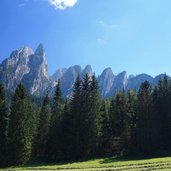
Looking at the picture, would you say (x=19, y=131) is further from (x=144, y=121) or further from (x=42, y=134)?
(x=144, y=121)

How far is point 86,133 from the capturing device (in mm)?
81500

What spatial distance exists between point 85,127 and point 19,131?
1448cm

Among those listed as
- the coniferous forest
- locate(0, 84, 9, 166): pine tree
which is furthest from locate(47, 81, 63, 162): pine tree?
locate(0, 84, 9, 166): pine tree

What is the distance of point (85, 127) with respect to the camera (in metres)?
82.2

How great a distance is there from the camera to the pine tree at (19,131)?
75363mm

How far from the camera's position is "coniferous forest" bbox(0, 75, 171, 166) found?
78000mm

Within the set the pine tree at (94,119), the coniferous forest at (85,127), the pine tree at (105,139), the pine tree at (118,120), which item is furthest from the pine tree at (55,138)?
the pine tree at (118,120)

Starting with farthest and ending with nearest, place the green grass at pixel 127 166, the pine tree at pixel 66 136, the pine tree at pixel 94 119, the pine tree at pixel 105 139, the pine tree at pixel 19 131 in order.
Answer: the pine tree at pixel 105 139
the pine tree at pixel 66 136
the pine tree at pixel 94 119
the pine tree at pixel 19 131
the green grass at pixel 127 166

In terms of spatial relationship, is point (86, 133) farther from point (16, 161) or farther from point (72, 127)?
point (16, 161)

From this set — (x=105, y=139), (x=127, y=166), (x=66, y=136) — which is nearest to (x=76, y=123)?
(x=66, y=136)

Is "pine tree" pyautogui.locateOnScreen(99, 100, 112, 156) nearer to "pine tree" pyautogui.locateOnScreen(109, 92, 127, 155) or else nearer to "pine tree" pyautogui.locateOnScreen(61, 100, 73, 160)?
"pine tree" pyautogui.locateOnScreen(109, 92, 127, 155)

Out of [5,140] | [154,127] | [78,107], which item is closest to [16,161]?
[5,140]

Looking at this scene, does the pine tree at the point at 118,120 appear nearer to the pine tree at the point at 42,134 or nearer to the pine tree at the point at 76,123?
the pine tree at the point at 76,123

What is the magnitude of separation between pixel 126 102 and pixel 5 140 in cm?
3622
